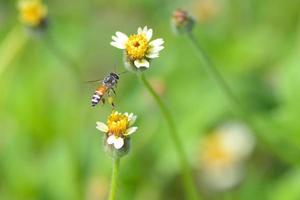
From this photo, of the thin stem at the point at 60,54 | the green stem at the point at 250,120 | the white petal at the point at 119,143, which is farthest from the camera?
the thin stem at the point at 60,54

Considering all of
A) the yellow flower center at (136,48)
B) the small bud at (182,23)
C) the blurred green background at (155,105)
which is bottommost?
the yellow flower center at (136,48)

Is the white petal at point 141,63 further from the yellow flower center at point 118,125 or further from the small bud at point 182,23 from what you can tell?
the small bud at point 182,23

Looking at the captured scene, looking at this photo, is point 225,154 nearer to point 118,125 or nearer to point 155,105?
point 155,105

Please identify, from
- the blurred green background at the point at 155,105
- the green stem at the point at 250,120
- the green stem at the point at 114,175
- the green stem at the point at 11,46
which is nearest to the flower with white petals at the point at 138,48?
the green stem at the point at 114,175

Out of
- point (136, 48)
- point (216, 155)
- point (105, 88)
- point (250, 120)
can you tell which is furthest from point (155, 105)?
point (136, 48)

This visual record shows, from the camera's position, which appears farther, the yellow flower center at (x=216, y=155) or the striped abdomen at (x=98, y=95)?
the yellow flower center at (x=216, y=155)

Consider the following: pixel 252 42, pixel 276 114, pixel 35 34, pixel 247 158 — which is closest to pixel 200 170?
pixel 247 158

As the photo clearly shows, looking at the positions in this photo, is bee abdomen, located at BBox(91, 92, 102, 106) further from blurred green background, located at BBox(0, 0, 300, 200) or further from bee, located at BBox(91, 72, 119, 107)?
blurred green background, located at BBox(0, 0, 300, 200)
